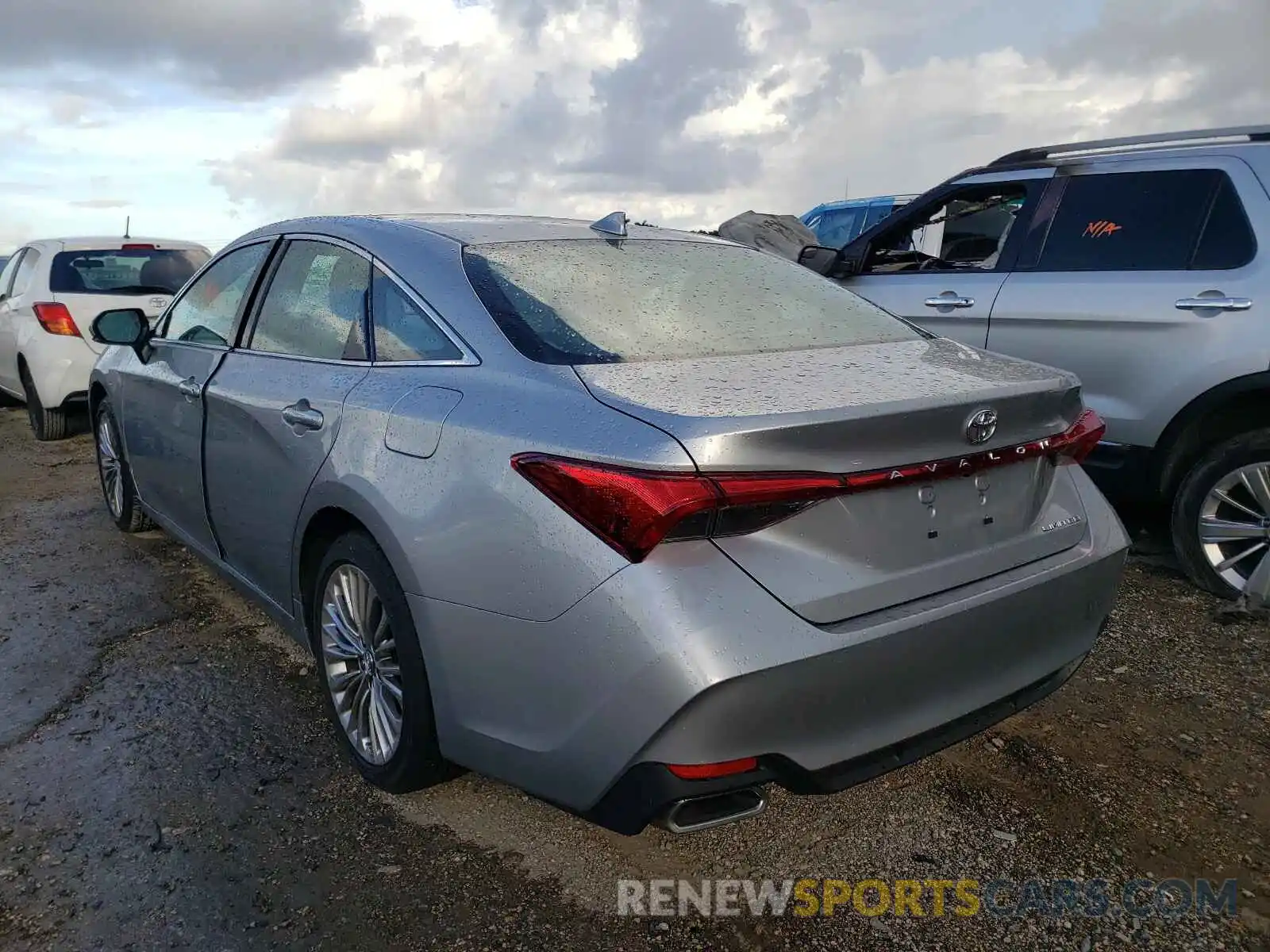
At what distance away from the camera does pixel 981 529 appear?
7.44 ft

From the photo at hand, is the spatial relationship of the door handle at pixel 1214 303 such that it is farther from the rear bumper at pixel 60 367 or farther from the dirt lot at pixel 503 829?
the rear bumper at pixel 60 367

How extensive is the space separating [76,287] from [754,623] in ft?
25.2

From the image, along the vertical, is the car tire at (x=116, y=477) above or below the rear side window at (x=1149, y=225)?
below

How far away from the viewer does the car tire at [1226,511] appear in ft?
12.9

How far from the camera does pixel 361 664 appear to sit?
2.75 m

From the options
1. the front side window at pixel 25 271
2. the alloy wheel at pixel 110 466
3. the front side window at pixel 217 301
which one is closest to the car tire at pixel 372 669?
the front side window at pixel 217 301

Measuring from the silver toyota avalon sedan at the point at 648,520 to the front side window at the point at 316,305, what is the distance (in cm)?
2

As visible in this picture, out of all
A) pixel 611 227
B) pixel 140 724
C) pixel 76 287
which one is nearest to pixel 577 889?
pixel 140 724

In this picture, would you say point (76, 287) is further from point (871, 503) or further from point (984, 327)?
point (871, 503)

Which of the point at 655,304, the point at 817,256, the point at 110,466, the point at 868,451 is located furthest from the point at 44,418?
the point at 868,451
